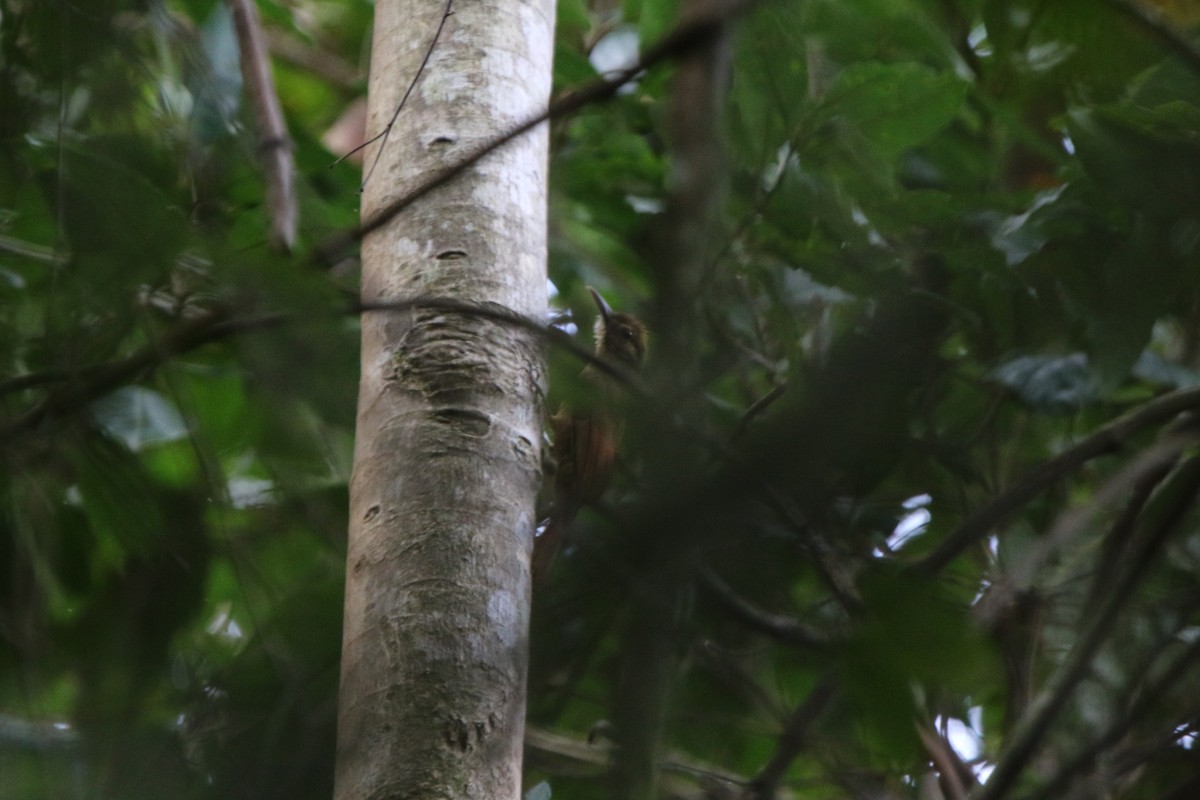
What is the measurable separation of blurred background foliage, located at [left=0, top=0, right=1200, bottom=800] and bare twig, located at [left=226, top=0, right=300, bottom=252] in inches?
3.5

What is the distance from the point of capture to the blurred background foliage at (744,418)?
117cm

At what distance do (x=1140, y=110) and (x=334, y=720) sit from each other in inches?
64.3

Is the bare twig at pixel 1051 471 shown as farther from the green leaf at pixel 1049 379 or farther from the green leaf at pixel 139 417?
the green leaf at pixel 139 417

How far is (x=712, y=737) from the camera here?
2.76m

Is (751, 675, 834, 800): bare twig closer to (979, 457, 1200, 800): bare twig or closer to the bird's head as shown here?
(979, 457, 1200, 800): bare twig

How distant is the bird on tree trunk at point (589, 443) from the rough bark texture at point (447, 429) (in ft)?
0.47

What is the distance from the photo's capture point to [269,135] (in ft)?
6.26

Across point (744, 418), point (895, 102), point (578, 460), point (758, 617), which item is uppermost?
point (895, 102)

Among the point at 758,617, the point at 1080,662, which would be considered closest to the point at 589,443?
the point at 758,617

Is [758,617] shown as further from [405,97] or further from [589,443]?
[589,443]

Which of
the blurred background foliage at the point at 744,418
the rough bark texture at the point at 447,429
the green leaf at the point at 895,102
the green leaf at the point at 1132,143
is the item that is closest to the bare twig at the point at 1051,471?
the blurred background foliage at the point at 744,418

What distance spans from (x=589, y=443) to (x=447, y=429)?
1385mm

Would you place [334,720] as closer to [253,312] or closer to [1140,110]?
[253,312]

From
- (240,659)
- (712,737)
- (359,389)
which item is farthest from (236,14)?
(712,737)
